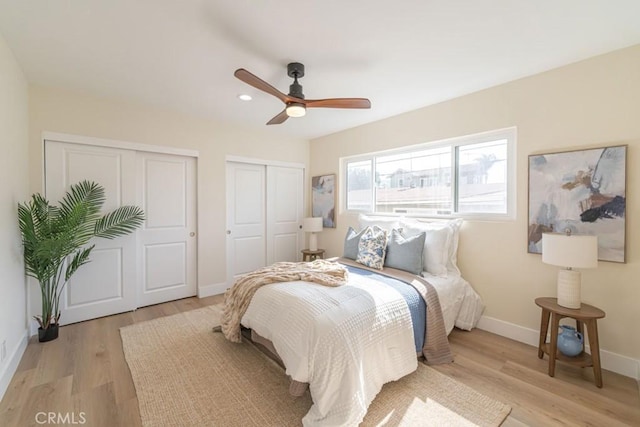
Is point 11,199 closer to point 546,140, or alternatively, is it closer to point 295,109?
point 295,109

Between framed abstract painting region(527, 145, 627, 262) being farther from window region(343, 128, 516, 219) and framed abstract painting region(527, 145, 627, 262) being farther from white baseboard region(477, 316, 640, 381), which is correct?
white baseboard region(477, 316, 640, 381)

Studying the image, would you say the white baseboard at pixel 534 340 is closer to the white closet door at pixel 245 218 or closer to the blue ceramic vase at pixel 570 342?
the blue ceramic vase at pixel 570 342

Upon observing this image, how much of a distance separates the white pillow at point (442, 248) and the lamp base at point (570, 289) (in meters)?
0.91

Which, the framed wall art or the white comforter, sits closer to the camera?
the white comforter

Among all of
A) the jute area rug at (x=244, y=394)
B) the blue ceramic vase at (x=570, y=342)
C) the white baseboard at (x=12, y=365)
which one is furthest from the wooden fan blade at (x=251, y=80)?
the blue ceramic vase at (x=570, y=342)

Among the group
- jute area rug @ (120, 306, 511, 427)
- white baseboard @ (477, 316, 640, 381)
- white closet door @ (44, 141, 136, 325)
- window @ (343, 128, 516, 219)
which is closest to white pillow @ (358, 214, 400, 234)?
window @ (343, 128, 516, 219)

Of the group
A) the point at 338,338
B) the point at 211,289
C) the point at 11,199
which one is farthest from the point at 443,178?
the point at 11,199

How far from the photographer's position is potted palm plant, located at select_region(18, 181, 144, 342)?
2469mm

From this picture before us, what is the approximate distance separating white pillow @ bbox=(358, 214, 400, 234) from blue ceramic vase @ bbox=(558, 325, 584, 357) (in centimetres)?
172

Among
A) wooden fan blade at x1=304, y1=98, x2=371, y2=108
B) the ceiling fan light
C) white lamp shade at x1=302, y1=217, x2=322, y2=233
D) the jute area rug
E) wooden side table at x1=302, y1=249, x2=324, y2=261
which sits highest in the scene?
wooden fan blade at x1=304, y1=98, x2=371, y2=108

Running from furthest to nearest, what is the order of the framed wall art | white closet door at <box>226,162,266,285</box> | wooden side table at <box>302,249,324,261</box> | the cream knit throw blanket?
the framed wall art → wooden side table at <box>302,249,324,261</box> → white closet door at <box>226,162,266,285</box> → the cream knit throw blanket

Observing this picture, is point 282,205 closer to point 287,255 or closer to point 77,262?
point 287,255

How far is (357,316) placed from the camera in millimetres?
1854

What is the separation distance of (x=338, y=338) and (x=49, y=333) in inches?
114
